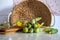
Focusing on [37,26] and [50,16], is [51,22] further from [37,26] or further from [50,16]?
[37,26]

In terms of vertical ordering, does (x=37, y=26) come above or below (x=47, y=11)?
below

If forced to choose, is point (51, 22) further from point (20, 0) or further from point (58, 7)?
point (20, 0)

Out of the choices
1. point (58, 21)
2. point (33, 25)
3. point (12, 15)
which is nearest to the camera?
point (33, 25)

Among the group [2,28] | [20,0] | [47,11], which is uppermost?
[20,0]

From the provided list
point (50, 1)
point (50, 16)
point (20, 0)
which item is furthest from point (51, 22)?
point (20, 0)

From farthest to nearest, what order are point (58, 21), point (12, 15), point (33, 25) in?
point (58, 21)
point (12, 15)
point (33, 25)

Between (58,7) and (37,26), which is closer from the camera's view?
(37,26)
